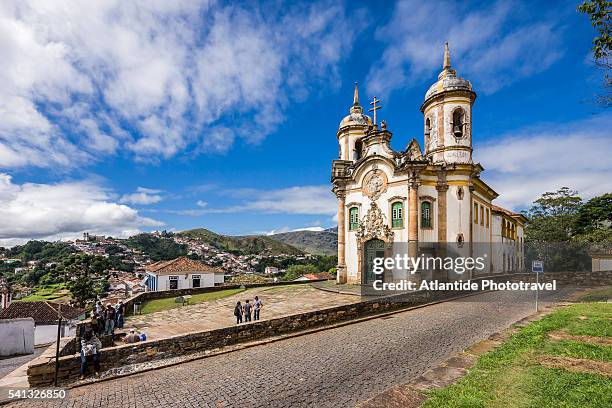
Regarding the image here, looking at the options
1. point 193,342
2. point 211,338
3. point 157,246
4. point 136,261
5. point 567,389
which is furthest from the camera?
point 157,246

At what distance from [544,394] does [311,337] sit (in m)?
6.89

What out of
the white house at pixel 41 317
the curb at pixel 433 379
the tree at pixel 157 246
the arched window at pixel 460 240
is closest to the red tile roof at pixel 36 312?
the white house at pixel 41 317

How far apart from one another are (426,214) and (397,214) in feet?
6.00

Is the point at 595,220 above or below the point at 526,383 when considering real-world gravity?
above

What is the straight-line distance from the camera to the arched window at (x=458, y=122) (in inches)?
864

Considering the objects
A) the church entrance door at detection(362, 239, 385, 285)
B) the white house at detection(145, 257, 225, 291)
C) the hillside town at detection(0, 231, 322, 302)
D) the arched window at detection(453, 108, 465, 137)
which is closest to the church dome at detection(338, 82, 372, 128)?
the arched window at detection(453, 108, 465, 137)

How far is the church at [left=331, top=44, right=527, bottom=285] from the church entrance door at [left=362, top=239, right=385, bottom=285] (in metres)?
0.07

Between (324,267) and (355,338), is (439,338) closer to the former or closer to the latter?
(355,338)

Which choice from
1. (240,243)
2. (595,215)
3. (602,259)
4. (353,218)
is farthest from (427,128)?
(240,243)

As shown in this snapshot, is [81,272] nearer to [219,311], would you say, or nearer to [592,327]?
[219,311]

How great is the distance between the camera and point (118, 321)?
42.0ft

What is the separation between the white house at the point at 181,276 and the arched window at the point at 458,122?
81.9 feet

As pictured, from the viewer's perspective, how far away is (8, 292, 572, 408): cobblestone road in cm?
639

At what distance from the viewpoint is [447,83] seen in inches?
867
